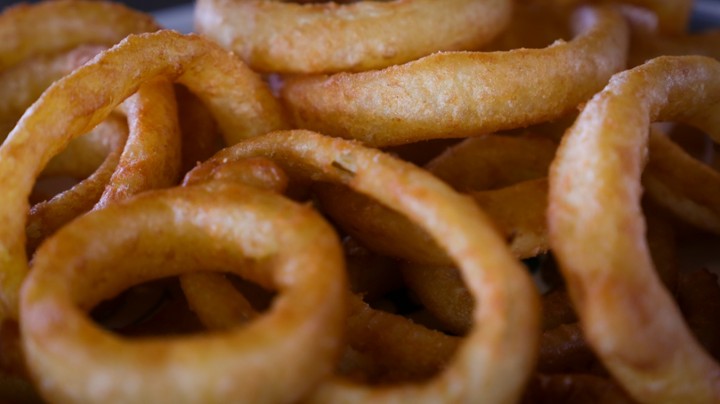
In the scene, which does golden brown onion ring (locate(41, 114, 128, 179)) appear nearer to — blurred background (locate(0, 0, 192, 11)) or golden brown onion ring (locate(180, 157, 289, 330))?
golden brown onion ring (locate(180, 157, 289, 330))

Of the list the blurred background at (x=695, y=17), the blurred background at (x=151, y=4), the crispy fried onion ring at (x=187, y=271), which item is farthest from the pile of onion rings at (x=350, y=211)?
the blurred background at (x=151, y=4)

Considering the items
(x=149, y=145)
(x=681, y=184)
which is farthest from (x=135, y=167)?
(x=681, y=184)

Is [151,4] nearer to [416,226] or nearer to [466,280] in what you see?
[416,226]

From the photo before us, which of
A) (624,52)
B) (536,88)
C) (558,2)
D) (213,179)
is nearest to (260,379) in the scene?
(213,179)

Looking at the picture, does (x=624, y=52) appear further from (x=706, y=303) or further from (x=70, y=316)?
(x=70, y=316)

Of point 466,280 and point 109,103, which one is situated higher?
point 109,103

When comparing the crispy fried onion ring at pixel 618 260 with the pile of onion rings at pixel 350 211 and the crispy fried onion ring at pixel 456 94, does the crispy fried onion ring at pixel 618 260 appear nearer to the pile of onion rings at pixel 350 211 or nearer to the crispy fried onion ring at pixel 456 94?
the pile of onion rings at pixel 350 211
